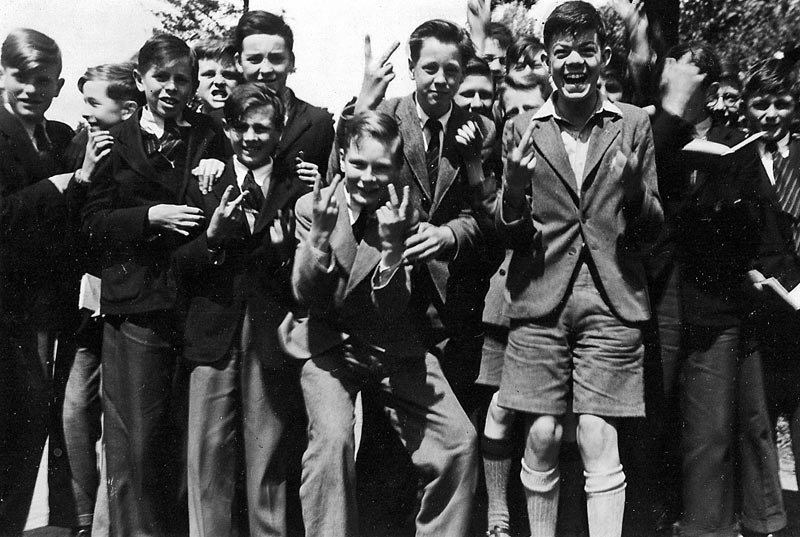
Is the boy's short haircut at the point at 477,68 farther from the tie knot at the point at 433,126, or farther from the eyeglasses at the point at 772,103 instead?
the eyeglasses at the point at 772,103

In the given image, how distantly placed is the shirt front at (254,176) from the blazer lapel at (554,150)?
1.07 metres

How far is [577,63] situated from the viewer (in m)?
3.66

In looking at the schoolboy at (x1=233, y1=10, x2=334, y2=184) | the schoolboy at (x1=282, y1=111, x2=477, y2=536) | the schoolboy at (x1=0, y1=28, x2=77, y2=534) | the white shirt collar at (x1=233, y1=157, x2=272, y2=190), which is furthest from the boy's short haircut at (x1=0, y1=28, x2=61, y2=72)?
the schoolboy at (x1=282, y1=111, x2=477, y2=536)

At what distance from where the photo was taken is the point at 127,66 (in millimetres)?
4555

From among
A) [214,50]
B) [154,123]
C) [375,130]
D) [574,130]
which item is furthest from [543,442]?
[214,50]

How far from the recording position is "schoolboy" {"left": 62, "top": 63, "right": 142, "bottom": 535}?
13.9 ft

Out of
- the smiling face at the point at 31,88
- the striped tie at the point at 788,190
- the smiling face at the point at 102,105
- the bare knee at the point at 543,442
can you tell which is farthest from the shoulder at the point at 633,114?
the smiling face at the point at 31,88

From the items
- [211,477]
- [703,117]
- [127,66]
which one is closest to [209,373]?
[211,477]

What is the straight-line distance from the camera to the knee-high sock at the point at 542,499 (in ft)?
12.0

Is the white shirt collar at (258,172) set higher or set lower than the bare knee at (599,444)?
higher

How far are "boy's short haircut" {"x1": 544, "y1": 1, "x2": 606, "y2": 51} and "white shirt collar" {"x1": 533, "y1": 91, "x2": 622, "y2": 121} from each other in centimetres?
21

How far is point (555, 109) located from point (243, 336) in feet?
5.01

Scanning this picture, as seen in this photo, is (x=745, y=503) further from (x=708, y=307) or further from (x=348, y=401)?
(x=348, y=401)

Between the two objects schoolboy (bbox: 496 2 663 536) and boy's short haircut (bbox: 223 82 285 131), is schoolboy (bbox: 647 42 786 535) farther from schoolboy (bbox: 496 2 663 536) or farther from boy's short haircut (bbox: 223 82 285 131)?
boy's short haircut (bbox: 223 82 285 131)
